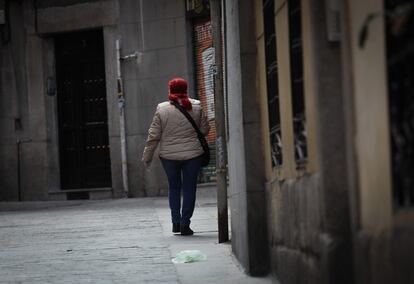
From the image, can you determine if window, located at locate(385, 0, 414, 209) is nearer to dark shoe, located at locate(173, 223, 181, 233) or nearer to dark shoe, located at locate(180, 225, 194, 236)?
dark shoe, located at locate(180, 225, 194, 236)

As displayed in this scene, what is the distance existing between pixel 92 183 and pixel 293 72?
12.9 metres

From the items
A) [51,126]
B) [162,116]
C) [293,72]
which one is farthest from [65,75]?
[293,72]

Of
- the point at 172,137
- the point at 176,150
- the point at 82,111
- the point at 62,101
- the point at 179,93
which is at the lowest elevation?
the point at 176,150

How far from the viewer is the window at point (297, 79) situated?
498 centimetres

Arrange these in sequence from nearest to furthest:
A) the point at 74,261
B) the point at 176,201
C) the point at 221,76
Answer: the point at 74,261, the point at 221,76, the point at 176,201

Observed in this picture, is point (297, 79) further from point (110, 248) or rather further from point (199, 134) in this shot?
point (199, 134)

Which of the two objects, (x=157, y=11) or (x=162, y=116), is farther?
(x=157, y=11)

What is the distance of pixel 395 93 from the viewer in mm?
3395

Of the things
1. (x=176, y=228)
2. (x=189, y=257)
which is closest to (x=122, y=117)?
(x=176, y=228)

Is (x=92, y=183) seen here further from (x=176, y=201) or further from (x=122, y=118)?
(x=176, y=201)

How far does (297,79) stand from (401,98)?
178cm

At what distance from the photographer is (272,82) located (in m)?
6.08

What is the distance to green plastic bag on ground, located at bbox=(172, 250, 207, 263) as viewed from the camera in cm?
769

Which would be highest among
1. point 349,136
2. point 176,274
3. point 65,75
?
point 65,75
